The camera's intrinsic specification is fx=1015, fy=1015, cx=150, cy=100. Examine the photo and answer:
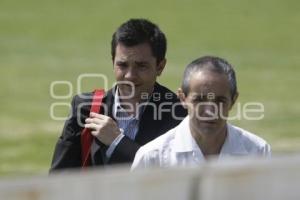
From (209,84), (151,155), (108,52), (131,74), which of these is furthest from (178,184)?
(108,52)

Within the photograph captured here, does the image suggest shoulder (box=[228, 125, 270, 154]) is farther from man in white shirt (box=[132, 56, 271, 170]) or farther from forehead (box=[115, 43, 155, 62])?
forehead (box=[115, 43, 155, 62])

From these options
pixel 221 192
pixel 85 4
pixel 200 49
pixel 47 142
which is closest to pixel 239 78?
pixel 200 49

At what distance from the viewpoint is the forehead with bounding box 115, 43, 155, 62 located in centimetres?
514

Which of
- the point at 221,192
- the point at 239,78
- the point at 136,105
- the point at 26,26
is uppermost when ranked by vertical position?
the point at 26,26

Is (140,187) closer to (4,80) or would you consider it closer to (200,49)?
(4,80)

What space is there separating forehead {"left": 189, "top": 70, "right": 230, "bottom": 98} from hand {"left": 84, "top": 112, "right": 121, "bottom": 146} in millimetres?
571

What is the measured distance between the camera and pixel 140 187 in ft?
10.8

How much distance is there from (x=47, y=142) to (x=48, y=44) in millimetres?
7437

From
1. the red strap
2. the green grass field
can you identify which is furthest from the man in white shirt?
the green grass field

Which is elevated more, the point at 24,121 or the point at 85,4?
the point at 85,4

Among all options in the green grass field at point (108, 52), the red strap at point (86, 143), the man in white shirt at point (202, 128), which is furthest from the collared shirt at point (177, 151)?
the green grass field at point (108, 52)

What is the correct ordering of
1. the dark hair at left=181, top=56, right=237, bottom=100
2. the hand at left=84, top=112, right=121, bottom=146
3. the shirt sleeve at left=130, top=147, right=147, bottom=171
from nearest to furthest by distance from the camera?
the shirt sleeve at left=130, top=147, right=147, bottom=171 < the dark hair at left=181, top=56, right=237, bottom=100 < the hand at left=84, top=112, right=121, bottom=146

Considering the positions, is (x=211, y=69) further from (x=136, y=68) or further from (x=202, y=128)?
(x=136, y=68)

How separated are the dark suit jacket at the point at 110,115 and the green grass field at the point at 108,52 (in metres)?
5.25
